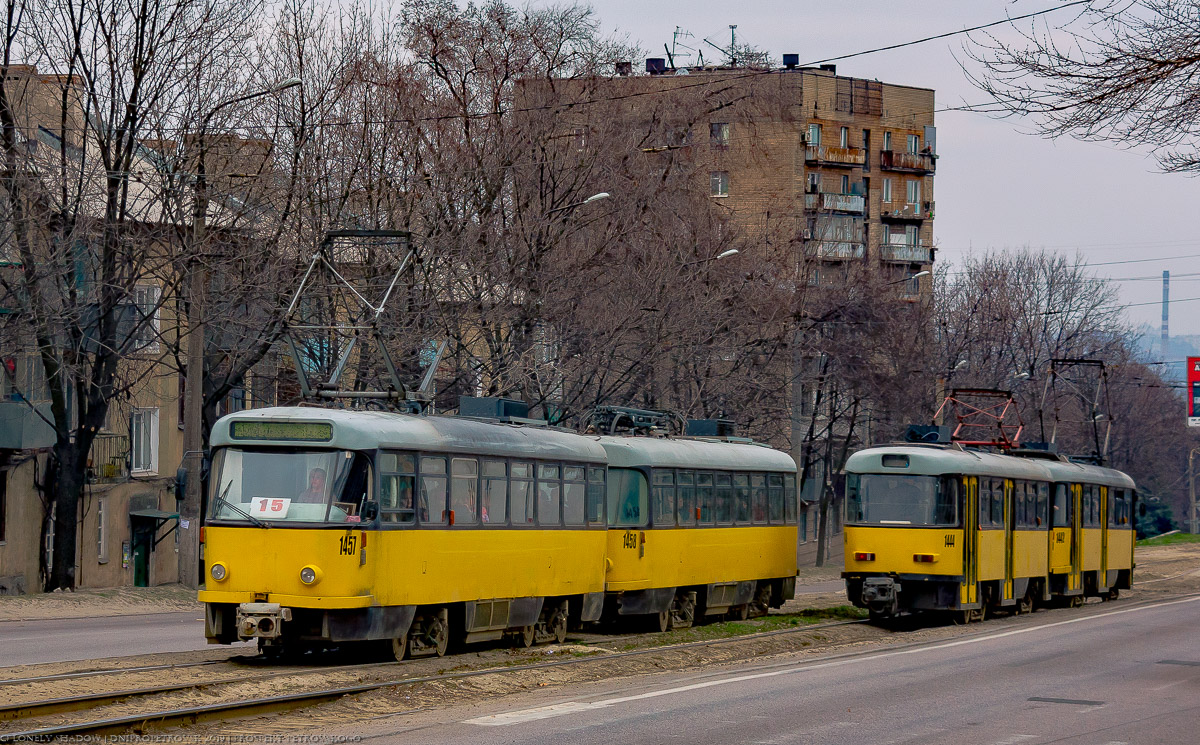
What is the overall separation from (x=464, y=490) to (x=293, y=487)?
7.85 feet

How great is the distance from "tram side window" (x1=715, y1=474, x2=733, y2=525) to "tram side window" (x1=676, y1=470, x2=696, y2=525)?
3.29 ft

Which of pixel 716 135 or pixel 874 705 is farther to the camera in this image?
pixel 716 135

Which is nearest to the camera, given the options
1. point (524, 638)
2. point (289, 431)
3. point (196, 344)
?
point (289, 431)

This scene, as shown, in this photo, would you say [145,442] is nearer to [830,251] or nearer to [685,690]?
[830,251]

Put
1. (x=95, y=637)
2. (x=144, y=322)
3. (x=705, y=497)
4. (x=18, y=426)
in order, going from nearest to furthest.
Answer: (x=95, y=637), (x=705, y=497), (x=144, y=322), (x=18, y=426)

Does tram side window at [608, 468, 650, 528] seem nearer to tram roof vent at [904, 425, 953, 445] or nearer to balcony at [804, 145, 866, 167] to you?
tram roof vent at [904, 425, 953, 445]

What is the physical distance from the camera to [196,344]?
28.6 metres

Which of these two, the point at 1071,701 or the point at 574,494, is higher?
the point at 574,494

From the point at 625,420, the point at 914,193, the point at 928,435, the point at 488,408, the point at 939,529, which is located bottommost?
the point at 939,529

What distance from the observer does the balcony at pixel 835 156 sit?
79.3 meters

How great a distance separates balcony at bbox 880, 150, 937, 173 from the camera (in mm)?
83062

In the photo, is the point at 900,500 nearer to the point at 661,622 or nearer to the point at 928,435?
the point at 928,435

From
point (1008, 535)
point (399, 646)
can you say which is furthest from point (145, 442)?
point (399, 646)

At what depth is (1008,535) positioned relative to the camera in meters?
28.2
